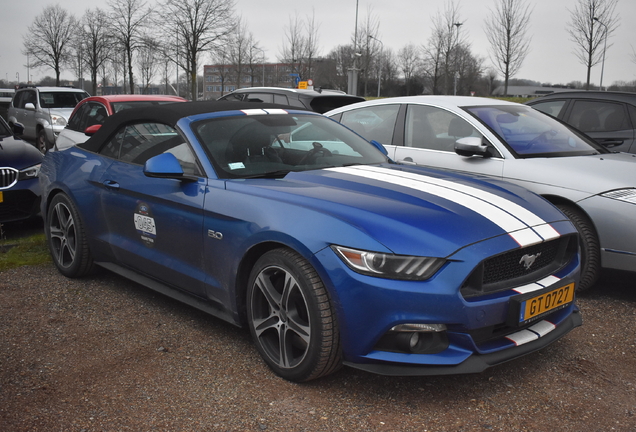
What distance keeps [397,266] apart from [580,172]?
2581 millimetres

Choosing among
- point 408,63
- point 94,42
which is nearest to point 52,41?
point 94,42

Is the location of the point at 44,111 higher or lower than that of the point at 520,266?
higher

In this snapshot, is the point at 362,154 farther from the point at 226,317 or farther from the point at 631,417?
the point at 631,417

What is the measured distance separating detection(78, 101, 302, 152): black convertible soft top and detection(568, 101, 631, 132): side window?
15.4ft

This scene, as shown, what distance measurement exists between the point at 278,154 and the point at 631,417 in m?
2.43

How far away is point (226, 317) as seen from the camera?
3.46m

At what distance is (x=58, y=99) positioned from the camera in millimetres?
16359

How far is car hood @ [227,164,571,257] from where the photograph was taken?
276 centimetres

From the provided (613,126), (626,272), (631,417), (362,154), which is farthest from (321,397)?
(613,126)

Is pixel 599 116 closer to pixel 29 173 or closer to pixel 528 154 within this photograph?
pixel 528 154

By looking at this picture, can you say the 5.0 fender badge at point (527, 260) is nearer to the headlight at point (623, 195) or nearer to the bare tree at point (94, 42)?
the headlight at point (623, 195)

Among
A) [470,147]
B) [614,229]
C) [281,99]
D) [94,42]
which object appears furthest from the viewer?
[94,42]

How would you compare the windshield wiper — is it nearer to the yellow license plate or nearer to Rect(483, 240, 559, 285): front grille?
Rect(483, 240, 559, 285): front grille

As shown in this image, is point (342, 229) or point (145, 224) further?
point (145, 224)
